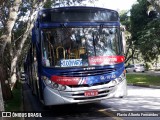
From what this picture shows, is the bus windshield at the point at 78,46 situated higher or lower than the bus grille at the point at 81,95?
higher

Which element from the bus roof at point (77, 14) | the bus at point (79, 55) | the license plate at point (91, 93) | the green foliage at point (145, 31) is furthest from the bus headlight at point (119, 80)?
the green foliage at point (145, 31)

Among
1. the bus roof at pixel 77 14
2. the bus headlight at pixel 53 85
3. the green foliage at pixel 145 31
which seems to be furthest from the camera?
the green foliage at pixel 145 31

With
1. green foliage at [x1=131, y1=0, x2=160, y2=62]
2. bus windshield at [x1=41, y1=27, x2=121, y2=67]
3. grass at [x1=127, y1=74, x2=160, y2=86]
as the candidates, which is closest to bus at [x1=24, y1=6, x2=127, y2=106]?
bus windshield at [x1=41, y1=27, x2=121, y2=67]

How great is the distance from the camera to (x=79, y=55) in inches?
362

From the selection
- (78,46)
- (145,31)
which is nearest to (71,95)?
(78,46)

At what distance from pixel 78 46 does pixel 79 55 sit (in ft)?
0.94

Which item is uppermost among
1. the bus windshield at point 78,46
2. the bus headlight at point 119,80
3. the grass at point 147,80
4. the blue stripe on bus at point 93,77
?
the bus windshield at point 78,46

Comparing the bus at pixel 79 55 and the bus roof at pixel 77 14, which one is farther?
the bus roof at pixel 77 14

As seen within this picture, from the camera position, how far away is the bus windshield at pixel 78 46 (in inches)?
356

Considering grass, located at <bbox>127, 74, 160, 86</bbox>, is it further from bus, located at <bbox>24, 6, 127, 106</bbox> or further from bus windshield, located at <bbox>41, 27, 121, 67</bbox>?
bus windshield, located at <bbox>41, 27, 121, 67</bbox>

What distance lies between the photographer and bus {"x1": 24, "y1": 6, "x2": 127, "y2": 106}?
29.5 feet

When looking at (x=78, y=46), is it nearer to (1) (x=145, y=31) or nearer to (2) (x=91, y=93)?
(2) (x=91, y=93)

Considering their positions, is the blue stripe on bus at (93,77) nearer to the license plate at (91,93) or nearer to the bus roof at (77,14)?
the license plate at (91,93)

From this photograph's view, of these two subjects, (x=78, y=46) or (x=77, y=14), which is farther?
(x=77, y=14)
